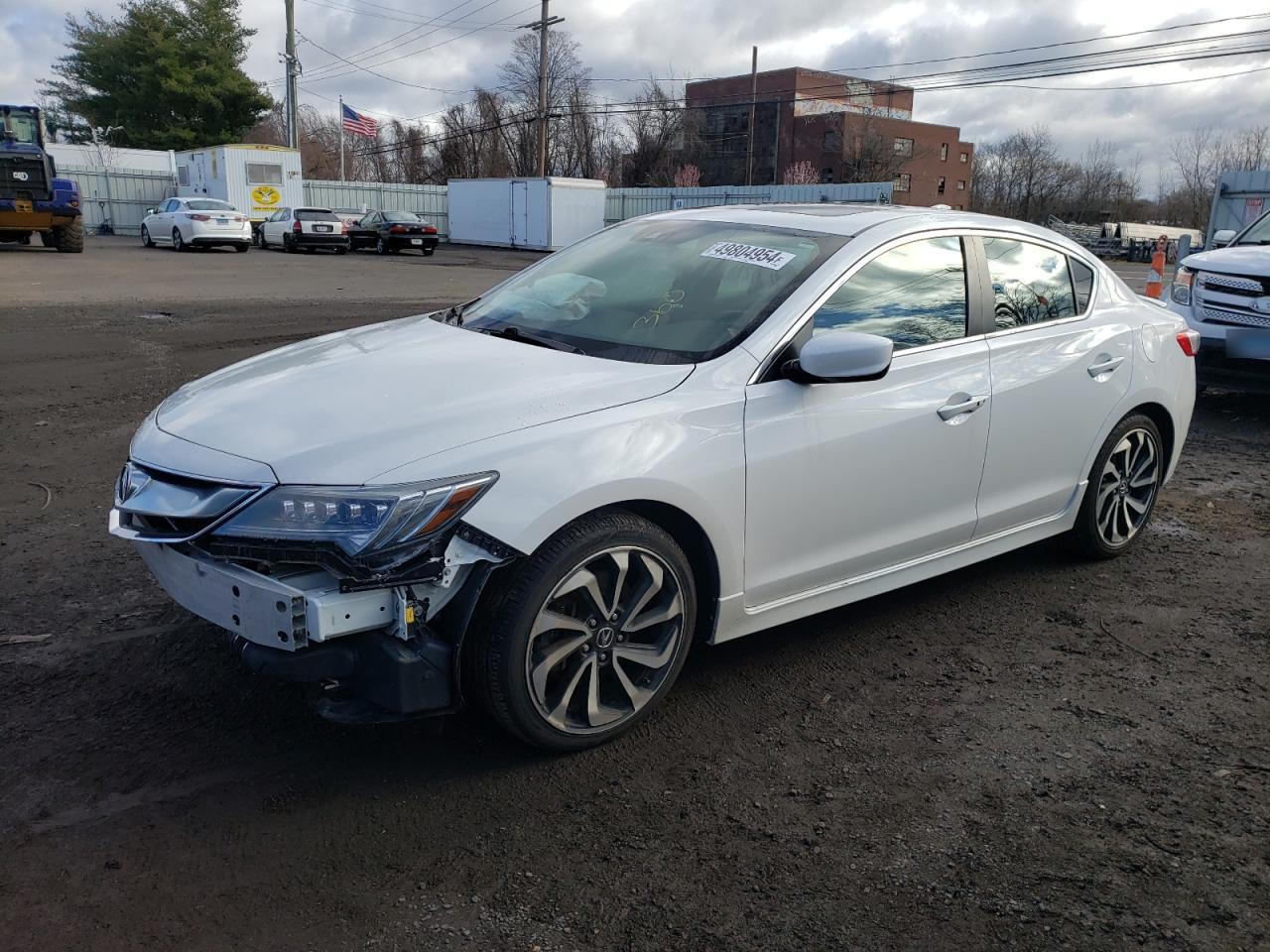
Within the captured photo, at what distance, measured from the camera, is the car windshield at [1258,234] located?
988 cm

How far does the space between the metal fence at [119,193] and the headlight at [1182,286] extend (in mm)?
42840

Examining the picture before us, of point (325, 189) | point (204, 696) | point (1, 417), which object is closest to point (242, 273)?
point (1, 417)

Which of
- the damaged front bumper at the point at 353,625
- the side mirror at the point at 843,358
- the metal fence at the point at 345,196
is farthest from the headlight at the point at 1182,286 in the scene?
the metal fence at the point at 345,196

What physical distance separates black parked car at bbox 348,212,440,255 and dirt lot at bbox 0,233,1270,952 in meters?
31.3

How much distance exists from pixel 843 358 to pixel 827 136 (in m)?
73.4

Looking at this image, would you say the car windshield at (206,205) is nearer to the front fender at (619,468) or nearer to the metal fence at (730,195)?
the metal fence at (730,195)

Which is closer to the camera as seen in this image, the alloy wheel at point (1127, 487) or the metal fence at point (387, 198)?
the alloy wheel at point (1127, 487)

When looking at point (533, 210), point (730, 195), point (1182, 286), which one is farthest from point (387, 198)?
point (1182, 286)

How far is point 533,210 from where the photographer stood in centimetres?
3931

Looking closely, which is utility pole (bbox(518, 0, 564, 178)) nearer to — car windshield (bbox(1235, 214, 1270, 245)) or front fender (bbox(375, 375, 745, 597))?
car windshield (bbox(1235, 214, 1270, 245))

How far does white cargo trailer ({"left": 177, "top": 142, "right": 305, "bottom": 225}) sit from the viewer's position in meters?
39.6

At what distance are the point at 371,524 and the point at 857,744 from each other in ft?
5.55

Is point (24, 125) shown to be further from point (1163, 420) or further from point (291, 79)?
point (1163, 420)

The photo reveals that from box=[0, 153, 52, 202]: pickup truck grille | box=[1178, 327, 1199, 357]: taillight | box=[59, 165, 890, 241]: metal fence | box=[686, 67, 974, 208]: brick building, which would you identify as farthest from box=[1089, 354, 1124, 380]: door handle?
box=[686, 67, 974, 208]: brick building
